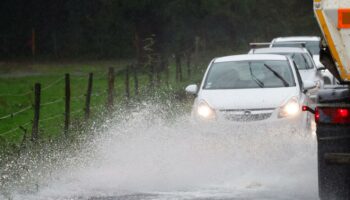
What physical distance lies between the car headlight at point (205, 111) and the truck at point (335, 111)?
4969 millimetres

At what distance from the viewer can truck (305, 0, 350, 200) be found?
907cm

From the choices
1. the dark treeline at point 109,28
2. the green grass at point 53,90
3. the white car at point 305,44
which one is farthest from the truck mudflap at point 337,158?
the dark treeline at point 109,28

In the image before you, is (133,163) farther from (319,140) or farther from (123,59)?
(123,59)

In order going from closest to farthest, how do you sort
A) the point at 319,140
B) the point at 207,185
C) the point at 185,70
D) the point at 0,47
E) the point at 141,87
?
the point at 319,140 → the point at 207,185 → the point at 141,87 → the point at 185,70 → the point at 0,47

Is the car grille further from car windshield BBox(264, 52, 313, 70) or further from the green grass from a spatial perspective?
car windshield BBox(264, 52, 313, 70)

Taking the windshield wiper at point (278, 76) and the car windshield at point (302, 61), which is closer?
the windshield wiper at point (278, 76)

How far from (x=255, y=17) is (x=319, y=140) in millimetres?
53125

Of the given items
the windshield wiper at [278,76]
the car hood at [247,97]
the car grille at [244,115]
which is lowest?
the car grille at [244,115]

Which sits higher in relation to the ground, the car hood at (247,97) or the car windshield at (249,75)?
the car windshield at (249,75)

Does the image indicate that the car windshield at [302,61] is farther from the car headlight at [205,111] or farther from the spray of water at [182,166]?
the car headlight at [205,111]

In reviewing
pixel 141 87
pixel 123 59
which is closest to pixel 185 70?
pixel 141 87

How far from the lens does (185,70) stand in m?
41.6

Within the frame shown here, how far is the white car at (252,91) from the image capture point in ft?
48.4

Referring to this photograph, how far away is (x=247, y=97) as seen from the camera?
1511 centimetres
